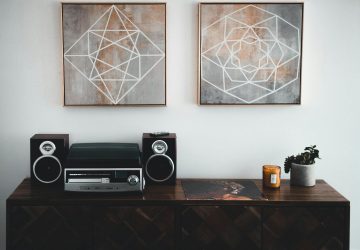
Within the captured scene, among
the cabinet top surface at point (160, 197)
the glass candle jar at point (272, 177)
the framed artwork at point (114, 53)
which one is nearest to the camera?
the cabinet top surface at point (160, 197)

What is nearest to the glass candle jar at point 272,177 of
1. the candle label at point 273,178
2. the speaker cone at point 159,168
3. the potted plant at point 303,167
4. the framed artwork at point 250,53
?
the candle label at point 273,178

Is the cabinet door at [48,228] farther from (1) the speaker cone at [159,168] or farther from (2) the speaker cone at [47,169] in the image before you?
(1) the speaker cone at [159,168]

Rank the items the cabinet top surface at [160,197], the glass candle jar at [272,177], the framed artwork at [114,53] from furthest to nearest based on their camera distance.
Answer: the framed artwork at [114,53] < the glass candle jar at [272,177] < the cabinet top surface at [160,197]

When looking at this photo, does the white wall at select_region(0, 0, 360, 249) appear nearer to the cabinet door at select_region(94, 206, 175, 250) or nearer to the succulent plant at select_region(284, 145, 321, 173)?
the succulent plant at select_region(284, 145, 321, 173)

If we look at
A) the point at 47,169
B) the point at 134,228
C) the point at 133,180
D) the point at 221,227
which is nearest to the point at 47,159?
the point at 47,169

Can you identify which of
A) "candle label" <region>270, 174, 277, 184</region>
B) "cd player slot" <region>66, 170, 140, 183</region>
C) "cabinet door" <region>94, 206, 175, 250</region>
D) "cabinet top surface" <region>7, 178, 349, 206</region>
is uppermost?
"cd player slot" <region>66, 170, 140, 183</region>

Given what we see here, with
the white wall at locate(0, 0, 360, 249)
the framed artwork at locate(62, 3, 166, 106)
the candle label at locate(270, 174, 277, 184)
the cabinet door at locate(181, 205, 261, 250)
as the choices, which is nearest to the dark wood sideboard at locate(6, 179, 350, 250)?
the cabinet door at locate(181, 205, 261, 250)

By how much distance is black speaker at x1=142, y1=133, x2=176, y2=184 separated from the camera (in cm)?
261

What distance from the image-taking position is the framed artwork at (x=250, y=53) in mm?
2715

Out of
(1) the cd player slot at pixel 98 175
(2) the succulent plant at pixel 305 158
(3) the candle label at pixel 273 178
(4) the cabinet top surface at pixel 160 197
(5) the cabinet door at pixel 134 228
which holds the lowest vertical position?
(5) the cabinet door at pixel 134 228

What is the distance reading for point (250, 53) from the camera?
2732 mm

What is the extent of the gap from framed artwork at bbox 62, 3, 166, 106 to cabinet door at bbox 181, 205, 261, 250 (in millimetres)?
748

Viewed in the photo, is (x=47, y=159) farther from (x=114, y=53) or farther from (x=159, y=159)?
(x=114, y=53)

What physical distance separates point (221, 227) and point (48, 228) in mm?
896
